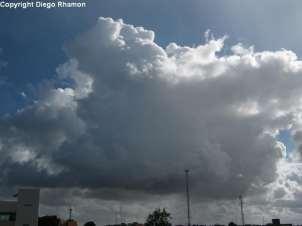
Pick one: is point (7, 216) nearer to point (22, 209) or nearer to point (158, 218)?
point (22, 209)

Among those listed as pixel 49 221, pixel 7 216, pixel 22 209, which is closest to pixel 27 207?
pixel 22 209

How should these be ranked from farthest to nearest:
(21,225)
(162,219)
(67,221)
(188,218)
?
(67,221) → (162,219) → (188,218) → (21,225)

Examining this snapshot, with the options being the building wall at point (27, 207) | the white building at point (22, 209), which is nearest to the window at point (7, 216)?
A: the white building at point (22, 209)

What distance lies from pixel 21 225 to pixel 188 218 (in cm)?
4348

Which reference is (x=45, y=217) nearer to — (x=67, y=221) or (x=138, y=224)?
(x=67, y=221)

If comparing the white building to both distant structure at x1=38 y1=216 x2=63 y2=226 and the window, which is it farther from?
distant structure at x1=38 y1=216 x2=63 y2=226

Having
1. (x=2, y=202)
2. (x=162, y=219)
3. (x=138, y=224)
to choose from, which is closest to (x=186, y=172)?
(x=162, y=219)

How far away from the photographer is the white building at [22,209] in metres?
97.1

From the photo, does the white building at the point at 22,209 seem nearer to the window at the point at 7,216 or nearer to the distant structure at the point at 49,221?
the window at the point at 7,216

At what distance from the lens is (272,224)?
188375 millimetres

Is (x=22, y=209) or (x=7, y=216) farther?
(x=7, y=216)

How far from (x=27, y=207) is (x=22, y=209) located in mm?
1245

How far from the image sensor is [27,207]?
322ft

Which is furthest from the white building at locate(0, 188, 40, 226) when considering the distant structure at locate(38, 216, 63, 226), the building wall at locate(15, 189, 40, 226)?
the distant structure at locate(38, 216, 63, 226)
